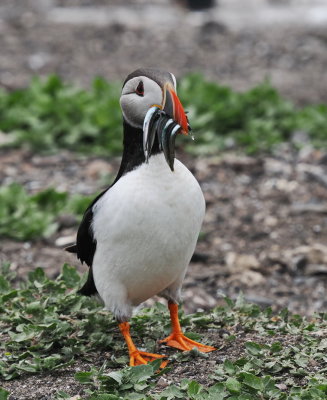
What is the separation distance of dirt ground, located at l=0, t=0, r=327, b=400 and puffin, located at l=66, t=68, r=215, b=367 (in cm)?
53

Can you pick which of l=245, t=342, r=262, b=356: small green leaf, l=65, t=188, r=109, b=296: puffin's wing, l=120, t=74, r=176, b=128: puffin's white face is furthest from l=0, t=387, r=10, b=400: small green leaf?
l=120, t=74, r=176, b=128: puffin's white face

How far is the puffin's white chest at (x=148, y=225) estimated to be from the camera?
461cm

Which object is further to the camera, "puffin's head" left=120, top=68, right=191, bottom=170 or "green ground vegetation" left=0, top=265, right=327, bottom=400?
"puffin's head" left=120, top=68, right=191, bottom=170

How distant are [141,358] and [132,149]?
46.0 inches

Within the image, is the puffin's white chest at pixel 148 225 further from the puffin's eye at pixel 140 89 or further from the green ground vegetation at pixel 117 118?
the green ground vegetation at pixel 117 118

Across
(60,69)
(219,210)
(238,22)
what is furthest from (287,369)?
(238,22)

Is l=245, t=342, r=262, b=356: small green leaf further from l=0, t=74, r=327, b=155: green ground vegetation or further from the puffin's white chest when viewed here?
l=0, t=74, r=327, b=155: green ground vegetation

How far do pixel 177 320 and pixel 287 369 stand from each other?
833 millimetres

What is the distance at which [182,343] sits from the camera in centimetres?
509

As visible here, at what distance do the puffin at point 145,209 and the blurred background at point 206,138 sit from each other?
192 cm

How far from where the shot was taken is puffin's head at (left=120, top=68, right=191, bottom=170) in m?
4.49

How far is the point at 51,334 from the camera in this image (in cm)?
518

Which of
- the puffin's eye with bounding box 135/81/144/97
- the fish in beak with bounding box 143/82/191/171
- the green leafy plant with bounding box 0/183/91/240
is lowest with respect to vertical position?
the green leafy plant with bounding box 0/183/91/240

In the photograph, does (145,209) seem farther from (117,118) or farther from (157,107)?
(117,118)
